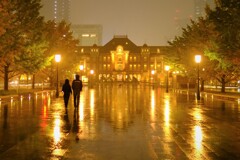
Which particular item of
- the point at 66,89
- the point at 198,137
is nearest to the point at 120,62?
the point at 66,89

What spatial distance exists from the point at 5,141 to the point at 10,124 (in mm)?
4145

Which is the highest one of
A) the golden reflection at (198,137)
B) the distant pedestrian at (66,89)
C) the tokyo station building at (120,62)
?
the tokyo station building at (120,62)

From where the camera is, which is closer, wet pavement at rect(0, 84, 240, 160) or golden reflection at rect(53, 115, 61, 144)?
wet pavement at rect(0, 84, 240, 160)

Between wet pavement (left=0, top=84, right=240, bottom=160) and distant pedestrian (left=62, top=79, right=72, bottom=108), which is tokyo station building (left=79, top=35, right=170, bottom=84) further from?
wet pavement (left=0, top=84, right=240, bottom=160)

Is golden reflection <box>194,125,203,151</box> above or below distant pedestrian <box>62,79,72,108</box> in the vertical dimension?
below

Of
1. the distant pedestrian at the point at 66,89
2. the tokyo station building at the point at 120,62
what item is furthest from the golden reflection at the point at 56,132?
the tokyo station building at the point at 120,62

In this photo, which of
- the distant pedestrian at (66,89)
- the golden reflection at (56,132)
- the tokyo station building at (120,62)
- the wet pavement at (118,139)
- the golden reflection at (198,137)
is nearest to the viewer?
the wet pavement at (118,139)

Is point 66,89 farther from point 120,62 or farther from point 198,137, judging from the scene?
point 120,62

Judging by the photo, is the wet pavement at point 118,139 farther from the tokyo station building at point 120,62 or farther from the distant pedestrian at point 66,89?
the tokyo station building at point 120,62

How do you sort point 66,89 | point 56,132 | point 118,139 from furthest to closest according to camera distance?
point 66,89 < point 56,132 < point 118,139

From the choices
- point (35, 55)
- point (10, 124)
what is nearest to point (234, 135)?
point (10, 124)

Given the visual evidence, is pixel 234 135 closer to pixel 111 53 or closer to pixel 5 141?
pixel 5 141

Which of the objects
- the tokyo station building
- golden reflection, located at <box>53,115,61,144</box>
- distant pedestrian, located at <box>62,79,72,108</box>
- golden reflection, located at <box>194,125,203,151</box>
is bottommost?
golden reflection, located at <box>194,125,203,151</box>

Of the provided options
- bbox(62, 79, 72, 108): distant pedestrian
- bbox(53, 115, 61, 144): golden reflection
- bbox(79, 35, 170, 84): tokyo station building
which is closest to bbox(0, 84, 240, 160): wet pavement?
bbox(53, 115, 61, 144): golden reflection
